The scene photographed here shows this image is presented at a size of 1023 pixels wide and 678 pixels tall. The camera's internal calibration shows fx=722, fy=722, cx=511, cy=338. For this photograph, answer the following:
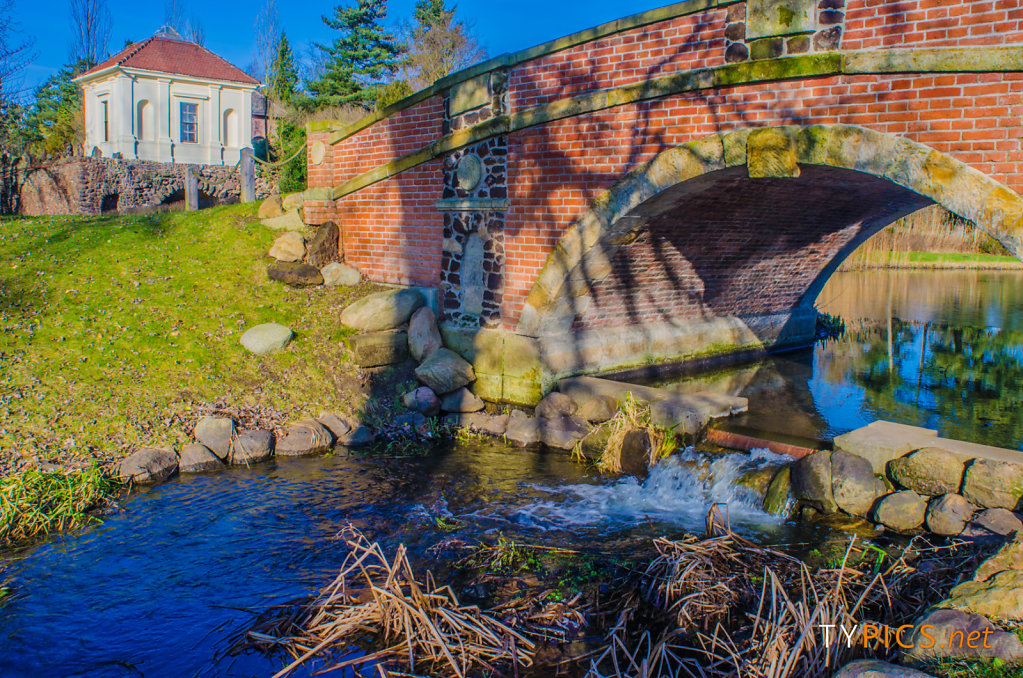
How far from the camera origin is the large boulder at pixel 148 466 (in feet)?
21.3

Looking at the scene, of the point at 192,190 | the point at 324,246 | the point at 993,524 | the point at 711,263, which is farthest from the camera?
the point at 192,190

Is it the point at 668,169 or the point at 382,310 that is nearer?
the point at 668,169

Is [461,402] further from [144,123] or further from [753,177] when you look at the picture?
[144,123]

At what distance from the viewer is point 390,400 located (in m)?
8.77

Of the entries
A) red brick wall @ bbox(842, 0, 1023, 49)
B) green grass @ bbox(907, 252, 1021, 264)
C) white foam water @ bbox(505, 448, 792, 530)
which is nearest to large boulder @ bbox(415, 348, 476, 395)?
white foam water @ bbox(505, 448, 792, 530)

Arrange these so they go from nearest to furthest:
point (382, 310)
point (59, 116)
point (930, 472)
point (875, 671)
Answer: point (875, 671) < point (930, 472) < point (382, 310) < point (59, 116)

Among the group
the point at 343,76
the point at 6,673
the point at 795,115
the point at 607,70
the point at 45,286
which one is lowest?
the point at 6,673

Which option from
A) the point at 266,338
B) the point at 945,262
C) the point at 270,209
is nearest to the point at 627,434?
the point at 266,338

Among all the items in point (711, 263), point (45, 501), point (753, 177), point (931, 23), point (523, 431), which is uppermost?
point (931, 23)

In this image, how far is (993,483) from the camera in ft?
17.3

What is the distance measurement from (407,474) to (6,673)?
3643 mm

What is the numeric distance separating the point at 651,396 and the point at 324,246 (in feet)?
18.5

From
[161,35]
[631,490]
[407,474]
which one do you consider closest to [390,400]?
[407,474]

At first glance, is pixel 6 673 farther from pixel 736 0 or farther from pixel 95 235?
pixel 95 235
